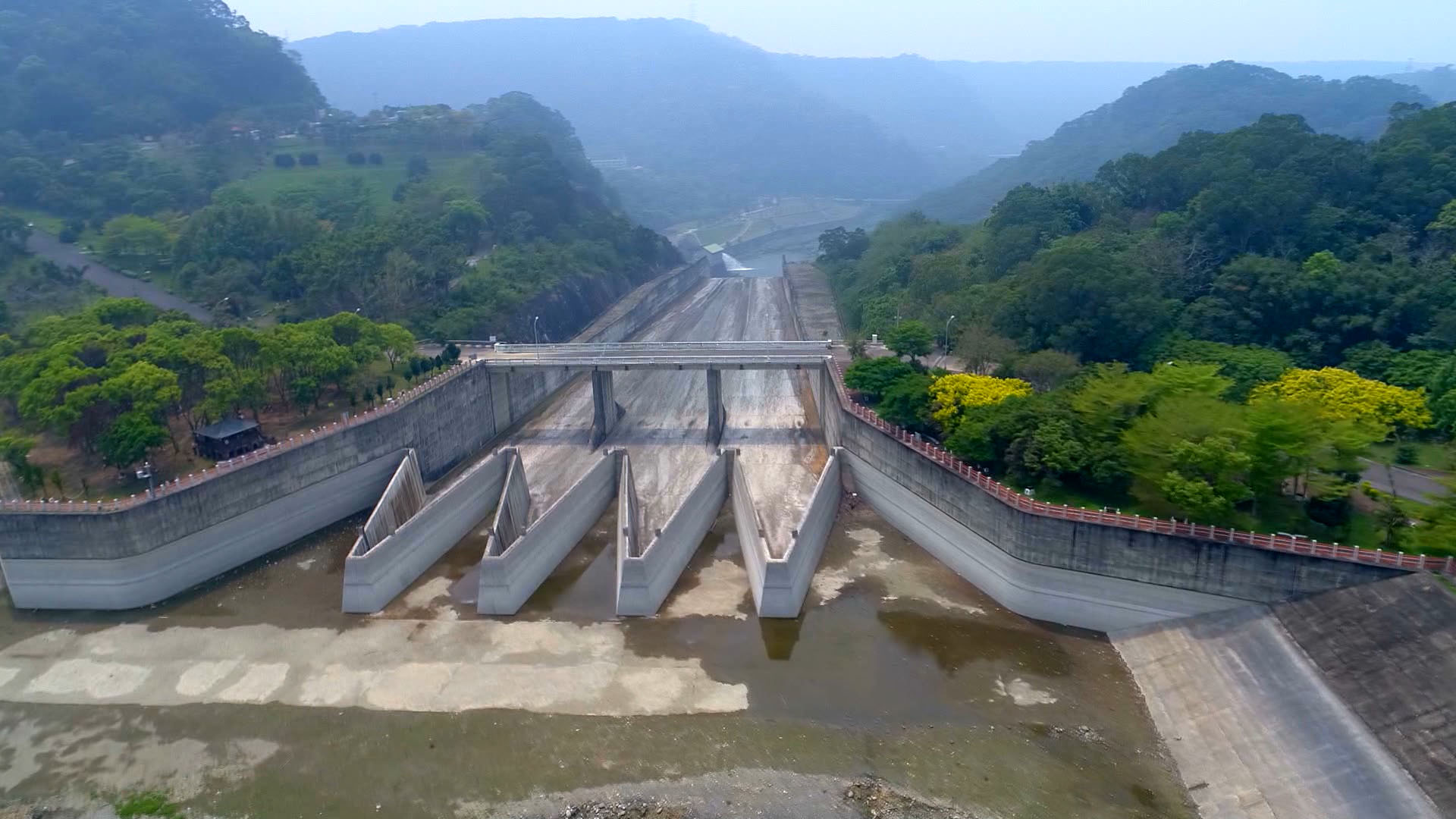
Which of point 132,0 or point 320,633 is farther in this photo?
point 132,0

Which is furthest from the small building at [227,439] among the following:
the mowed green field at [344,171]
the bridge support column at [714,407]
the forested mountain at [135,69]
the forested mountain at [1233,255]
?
the forested mountain at [135,69]

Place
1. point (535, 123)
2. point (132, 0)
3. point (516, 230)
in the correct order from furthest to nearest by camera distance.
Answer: point (535, 123) → point (132, 0) → point (516, 230)

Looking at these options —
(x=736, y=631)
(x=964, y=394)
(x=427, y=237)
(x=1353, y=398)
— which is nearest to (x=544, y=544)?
(x=736, y=631)

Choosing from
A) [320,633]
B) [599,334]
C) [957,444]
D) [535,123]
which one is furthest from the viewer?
[535,123]

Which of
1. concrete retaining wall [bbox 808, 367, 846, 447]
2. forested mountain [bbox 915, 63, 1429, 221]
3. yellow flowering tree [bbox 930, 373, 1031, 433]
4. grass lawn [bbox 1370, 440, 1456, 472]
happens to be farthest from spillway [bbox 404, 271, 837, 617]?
forested mountain [bbox 915, 63, 1429, 221]

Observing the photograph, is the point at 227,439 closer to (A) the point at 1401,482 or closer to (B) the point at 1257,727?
(B) the point at 1257,727

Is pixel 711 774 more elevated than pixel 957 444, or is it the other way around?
pixel 957 444

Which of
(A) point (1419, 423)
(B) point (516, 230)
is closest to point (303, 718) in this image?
(A) point (1419, 423)

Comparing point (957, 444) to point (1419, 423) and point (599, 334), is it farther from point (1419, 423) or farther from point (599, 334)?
point (599, 334)
